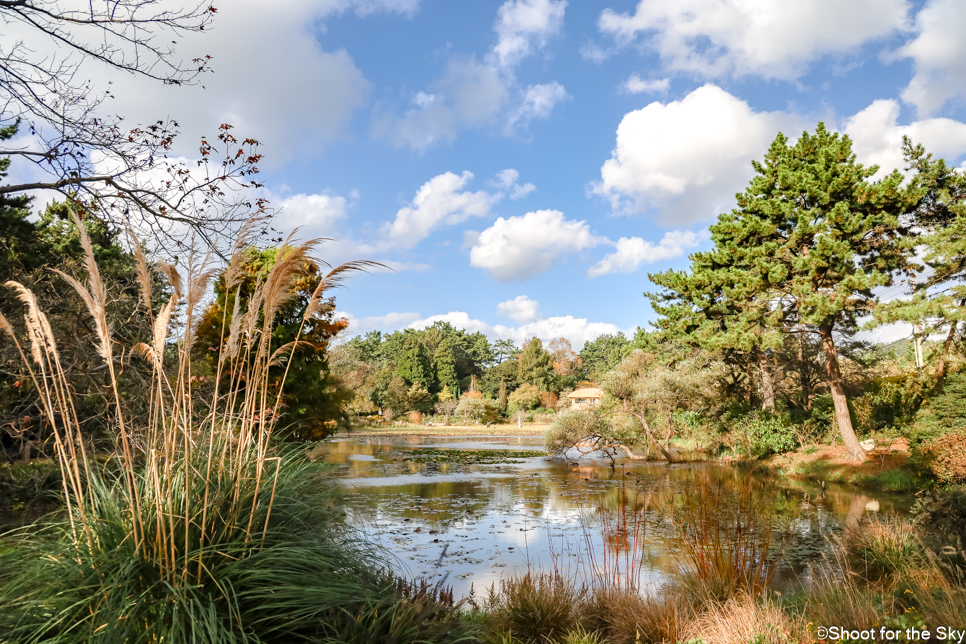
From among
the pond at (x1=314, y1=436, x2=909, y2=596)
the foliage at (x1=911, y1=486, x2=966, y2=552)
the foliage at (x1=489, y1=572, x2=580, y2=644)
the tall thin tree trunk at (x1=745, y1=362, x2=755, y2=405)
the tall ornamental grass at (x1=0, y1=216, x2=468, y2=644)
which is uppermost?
the tall thin tree trunk at (x1=745, y1=362, x2=755, y2=405)

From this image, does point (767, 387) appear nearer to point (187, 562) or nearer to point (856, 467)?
point (856, 467)

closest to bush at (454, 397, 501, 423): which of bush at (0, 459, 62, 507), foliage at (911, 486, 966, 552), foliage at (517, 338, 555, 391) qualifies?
foliage at (517, 338, 555, 391)

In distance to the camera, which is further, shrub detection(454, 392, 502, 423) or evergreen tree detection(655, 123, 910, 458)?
shrub detection(454, 392, 502, 423)

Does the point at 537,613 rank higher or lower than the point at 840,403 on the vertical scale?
lower

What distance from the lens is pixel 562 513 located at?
Answer: 975 centimetres

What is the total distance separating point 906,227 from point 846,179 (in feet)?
6.36

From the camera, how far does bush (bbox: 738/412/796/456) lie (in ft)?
54.3

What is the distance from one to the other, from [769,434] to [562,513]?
33.3 ft

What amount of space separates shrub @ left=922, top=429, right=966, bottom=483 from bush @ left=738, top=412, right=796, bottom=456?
5190mm

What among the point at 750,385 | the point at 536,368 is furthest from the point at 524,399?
the point at 750,385

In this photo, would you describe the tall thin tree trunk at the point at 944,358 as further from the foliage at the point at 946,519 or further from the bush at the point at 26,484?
the bush at the point at 26,484

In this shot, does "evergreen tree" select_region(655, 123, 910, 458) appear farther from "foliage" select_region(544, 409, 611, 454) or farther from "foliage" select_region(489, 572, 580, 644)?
"foliage" select_region(489, 572, 580, 644)

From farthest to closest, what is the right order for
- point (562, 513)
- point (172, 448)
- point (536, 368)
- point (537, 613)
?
point (536, 368)
point (562, 513)
point (537, 613)
point (172, 448)

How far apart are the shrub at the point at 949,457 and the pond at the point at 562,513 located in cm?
87
